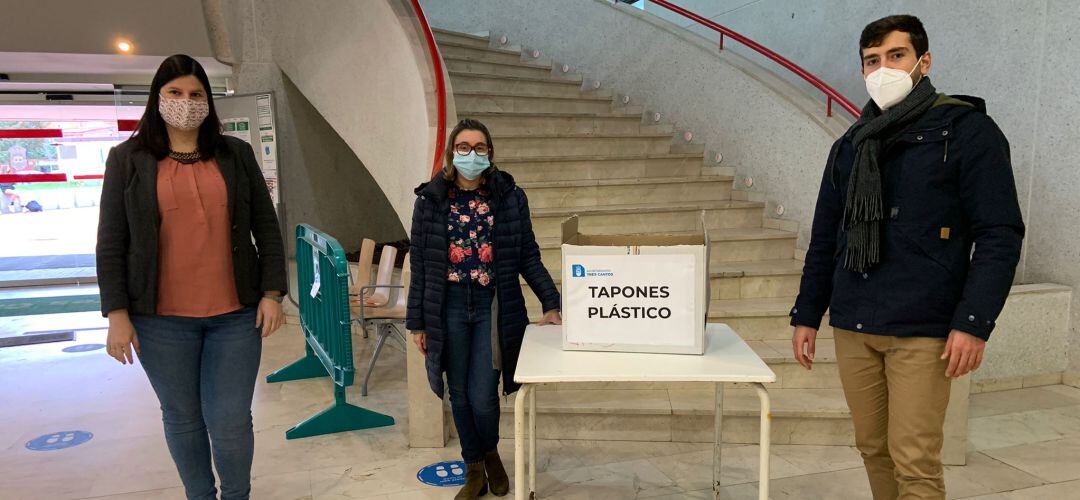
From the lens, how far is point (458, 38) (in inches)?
289

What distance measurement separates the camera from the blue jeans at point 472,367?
2.51m

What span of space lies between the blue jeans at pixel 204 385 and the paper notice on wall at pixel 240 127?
157 inches

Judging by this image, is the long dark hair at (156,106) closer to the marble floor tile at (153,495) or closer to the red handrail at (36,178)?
the marble floor tile at (153,495)

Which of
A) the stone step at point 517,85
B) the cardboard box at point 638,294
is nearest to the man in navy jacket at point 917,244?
the cardboard box at point 638,294

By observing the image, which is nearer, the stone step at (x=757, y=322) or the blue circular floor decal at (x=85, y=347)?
the stone step at (x=757, y=322)

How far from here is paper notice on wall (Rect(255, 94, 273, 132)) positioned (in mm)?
5543

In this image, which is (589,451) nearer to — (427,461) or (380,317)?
(427,461)

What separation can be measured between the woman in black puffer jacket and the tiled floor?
0.61 m

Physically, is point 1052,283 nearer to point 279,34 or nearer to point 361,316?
point 361,316

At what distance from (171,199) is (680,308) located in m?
1.47

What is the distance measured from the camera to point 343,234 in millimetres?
6539

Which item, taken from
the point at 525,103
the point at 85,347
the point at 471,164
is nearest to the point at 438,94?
the point at 471,164

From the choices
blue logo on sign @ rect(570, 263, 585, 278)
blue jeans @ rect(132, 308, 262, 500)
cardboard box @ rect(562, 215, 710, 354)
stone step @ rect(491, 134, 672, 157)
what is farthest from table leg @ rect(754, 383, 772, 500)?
stone step @ rect(491, 134, 672, 157)

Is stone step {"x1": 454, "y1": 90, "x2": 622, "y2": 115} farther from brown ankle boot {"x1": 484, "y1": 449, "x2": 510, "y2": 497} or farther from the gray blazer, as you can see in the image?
the gray blazer
